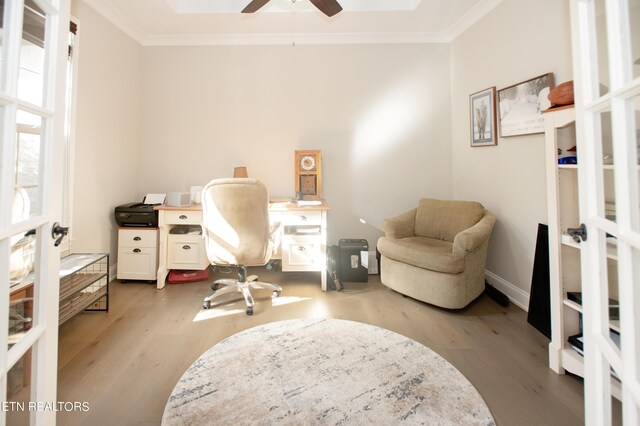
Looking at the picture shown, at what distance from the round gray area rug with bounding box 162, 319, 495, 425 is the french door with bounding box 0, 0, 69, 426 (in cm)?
48

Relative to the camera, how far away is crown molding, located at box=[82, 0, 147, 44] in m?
2.74

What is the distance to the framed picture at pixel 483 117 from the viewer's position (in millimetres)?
2822

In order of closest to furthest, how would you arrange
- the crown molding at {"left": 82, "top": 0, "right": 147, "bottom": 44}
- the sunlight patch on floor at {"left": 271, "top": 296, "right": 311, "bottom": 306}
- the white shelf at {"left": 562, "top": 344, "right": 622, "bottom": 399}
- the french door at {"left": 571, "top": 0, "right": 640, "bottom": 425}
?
the french door at {"left": 571, "top": 0, "right": 640, "bottom": 425} → the white shelf at {"left": 562, "top": 344, "right": 622, "bottom": 399} → the sunlight patch on floor at {"left": 271, "top": 296, "right": 311, "bottom": 306} → the crown molding at {"left": 82, "top": 0, "right": 147, "bottom": 44}

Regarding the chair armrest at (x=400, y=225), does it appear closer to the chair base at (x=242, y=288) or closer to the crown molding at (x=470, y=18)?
the chair base at (x=242, y=288)

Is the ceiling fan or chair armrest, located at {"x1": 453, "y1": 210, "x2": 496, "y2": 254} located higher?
the ceiling fan

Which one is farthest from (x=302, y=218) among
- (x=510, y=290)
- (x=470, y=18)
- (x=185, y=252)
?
(x=470, y=18)

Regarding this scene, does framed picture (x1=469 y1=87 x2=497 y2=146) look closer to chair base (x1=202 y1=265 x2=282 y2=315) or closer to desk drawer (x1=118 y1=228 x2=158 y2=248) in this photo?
chair base (x1=202 y1=265 x2=282 y2=315)

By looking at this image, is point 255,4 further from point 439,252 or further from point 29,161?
point 439,252

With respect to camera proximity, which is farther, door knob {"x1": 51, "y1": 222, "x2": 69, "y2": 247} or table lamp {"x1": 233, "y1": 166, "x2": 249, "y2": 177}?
table lamp {"x1": 233, "y1": 166, "x2": 249, "y2": 177}

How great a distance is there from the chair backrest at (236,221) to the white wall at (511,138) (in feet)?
7.11

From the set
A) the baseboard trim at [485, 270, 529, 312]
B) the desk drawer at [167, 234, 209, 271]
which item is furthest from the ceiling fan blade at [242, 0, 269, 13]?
the baseboard trim at [485, 270, 529, 312]

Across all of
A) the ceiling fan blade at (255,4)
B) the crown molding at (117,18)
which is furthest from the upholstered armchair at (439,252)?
the crown molding at (117,18)

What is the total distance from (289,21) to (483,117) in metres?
2.24

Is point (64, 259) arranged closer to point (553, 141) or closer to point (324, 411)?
point (324, 411)
